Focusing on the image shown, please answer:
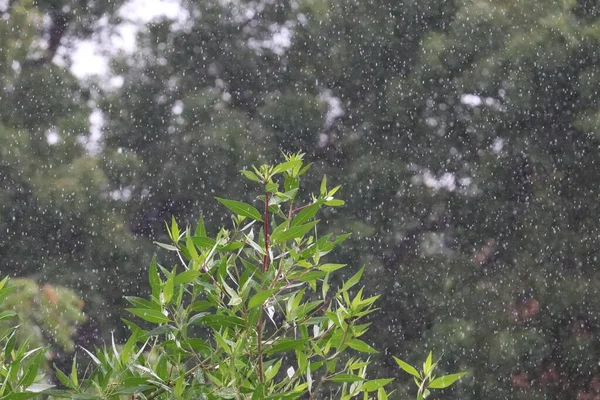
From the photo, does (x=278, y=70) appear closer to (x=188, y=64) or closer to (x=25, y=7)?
(x=188, y=64)

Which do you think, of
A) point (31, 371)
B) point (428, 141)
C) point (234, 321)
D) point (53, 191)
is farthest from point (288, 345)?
point (428, 141)

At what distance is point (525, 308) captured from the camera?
4.68 m

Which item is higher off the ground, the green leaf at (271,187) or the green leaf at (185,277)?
the green leaf at (271,187)

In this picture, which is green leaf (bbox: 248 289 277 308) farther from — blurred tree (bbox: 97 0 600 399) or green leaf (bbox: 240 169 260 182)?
blurred tree (bbox: 97 0 600 399)

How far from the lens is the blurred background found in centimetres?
465

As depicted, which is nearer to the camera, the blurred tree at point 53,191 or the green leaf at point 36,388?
the green leaf at point 36,388

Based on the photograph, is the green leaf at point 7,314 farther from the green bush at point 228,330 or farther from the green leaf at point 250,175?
the green leaf at point 250,175

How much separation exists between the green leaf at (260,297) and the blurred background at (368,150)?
3.95 meters

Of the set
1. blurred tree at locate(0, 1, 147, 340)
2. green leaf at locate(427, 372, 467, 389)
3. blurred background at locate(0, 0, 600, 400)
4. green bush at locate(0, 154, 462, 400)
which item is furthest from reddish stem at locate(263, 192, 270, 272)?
blurred tree at locate(0, 1, 147, 340)

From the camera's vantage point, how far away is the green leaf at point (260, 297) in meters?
0.58

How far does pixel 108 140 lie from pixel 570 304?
8.11 ft

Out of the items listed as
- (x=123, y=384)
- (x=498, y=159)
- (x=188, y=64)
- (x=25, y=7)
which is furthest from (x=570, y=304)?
(x=123, y=384)

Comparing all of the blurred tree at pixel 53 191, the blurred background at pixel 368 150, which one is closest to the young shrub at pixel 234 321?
the blurred background at pixel 368 150

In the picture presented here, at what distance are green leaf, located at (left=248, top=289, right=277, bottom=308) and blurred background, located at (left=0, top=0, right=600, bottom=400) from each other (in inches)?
155
